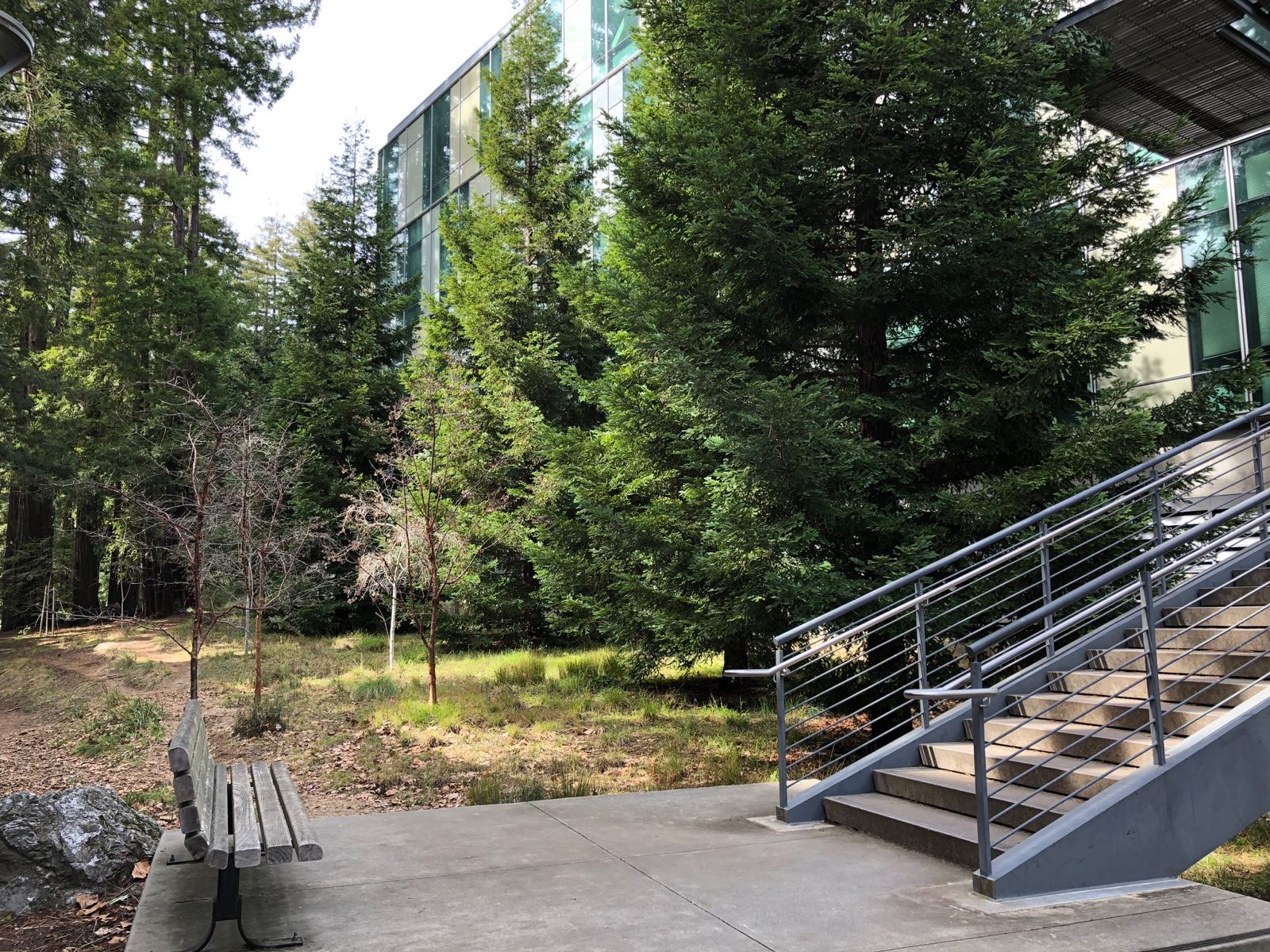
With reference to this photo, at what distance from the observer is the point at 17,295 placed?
998 inches

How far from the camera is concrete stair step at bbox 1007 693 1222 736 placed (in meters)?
5.57

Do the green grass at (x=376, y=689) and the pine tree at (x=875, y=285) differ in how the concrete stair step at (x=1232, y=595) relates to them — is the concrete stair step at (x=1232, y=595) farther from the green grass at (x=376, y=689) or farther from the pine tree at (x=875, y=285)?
the green grass at (x=376, y=689)

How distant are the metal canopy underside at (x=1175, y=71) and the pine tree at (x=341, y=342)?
20.2m

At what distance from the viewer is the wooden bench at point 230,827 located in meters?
4.16

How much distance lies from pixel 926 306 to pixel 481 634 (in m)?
15.5

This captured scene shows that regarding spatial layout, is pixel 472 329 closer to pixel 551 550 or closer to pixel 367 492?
pixel 367 492

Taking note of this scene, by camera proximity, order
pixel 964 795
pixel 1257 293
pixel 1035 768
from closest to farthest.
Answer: pixel 1035 768 < pixel 964 795 < pixel 1257 293

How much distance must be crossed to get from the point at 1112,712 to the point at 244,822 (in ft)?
18.1

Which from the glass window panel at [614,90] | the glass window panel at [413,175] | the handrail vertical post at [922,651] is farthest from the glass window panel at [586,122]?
the handrail vertical post at [922,651]

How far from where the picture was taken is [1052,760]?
6059mm

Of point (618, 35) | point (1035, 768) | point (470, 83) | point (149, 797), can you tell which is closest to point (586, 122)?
point (618, 35)

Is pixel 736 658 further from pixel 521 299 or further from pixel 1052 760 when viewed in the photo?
pixel 521 299

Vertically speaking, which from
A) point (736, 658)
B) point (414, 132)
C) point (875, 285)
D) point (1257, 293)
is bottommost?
point (736, 658)

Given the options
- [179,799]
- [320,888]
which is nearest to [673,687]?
[320,888]
